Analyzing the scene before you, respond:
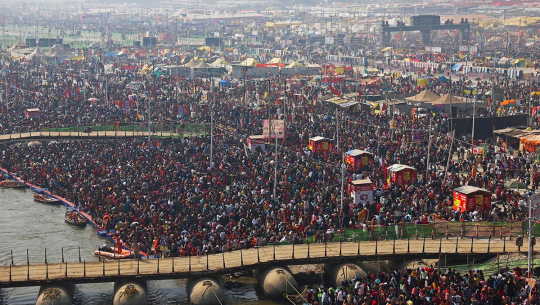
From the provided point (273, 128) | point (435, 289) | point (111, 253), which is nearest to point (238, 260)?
point (111, 253)

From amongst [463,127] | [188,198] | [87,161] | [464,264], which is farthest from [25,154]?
[464,264]

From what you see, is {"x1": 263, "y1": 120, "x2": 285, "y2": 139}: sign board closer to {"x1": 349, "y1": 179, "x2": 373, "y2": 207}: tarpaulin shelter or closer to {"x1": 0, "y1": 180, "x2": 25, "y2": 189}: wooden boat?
{"x1": 349, "y1": 179, "x2": 373, "y2": 207}: tarpaulin shelter

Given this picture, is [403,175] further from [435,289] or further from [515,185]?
[435,289]

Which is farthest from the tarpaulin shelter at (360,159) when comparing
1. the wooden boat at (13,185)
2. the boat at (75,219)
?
the wooden boat at (13,185)

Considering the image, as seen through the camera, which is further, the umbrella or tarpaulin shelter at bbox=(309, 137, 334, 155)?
tarpaulin shelter at bbox=(309, 137, 334, 155)

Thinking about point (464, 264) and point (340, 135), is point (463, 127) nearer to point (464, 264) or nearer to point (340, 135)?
point (340, 135)

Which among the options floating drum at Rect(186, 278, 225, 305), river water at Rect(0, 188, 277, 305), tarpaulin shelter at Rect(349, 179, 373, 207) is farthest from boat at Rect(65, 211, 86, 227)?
tarpaulin shelter at Rect(349, 179, 373, 207)

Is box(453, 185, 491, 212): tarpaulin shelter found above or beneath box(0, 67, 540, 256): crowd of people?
above
